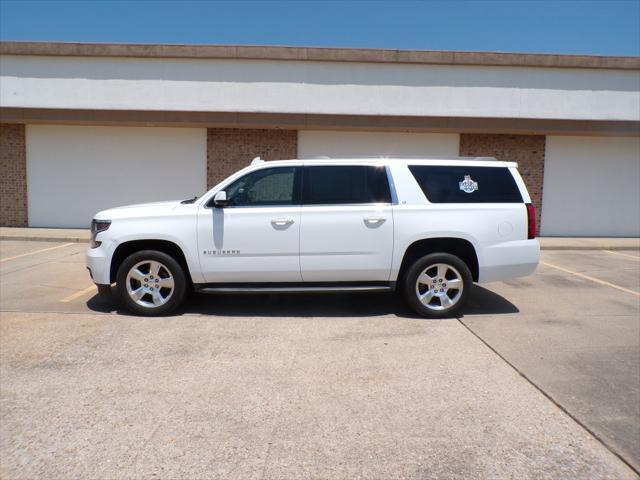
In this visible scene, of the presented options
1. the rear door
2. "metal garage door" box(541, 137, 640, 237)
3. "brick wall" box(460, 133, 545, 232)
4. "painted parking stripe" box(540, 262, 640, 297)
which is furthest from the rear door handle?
"metal garage door" box(541, 137, 640, 237)

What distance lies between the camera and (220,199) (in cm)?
589

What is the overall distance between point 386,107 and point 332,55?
80.5 inches

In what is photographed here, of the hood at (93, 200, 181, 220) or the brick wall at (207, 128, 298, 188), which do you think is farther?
the brick wall at (207, 128, 298, 188)

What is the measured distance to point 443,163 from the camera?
6.27m

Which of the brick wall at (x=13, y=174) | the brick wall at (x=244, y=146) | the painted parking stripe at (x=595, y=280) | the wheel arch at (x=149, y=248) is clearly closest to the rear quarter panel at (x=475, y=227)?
the wheel arch at (x=149, y=248)

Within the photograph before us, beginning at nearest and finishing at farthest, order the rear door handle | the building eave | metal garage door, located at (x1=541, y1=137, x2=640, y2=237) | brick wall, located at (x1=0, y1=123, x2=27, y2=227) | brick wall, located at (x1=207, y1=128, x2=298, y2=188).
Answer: the rear door handle
the building eave
brick wall, located at (x1=207, y1=128, x2=298, y2=188)
brick wall, located at (x1=0, y1=123, x2=27, y2=227)
metal garage door, located at (x1=541, y1=137, x2=640, y2=237)

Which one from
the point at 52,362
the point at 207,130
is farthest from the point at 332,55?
the point at 52,362

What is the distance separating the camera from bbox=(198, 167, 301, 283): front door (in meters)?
5.98

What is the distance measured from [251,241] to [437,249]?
231cm

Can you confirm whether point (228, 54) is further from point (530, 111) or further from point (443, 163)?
point (443, 163)

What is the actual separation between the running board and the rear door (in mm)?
95

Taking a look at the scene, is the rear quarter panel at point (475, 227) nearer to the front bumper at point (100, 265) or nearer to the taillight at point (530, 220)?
the taillight at point (530, 220)

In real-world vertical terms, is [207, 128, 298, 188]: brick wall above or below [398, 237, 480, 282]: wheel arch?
above

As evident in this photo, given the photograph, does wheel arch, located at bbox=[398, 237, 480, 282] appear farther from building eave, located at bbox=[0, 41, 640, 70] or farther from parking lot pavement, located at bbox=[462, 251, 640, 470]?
building eave, located at bbox=[0, 41, 640, 70]
